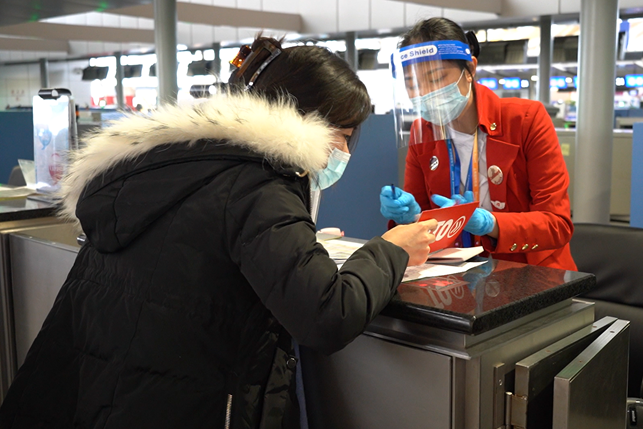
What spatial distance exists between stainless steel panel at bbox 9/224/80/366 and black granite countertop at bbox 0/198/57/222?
66 mm

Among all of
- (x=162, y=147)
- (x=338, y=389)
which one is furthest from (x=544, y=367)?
(x=162, y=147)

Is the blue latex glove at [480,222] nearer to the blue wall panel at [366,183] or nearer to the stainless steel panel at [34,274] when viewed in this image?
the stainless steel panel at [34,274]

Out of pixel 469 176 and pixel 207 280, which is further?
pixel 469 176

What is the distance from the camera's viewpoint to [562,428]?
1.24 metres

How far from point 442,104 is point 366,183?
2.93 metres

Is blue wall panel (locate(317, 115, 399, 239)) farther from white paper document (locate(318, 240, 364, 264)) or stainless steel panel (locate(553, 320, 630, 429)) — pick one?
stainless steel panel (locate(553, 320, 630, 429))

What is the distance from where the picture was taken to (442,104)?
209cm

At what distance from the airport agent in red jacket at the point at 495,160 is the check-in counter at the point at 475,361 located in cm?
45

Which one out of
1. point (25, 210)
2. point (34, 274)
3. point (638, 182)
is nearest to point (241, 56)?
point (34, 274)

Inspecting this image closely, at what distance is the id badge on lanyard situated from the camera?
2.09 meters

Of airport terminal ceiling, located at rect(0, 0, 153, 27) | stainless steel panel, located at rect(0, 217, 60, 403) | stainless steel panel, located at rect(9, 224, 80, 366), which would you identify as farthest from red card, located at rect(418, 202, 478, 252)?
airport terminal ceiling, located at rect(0, 0, 153, 27)

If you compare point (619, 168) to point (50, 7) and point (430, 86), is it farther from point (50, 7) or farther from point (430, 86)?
point (50, 7)

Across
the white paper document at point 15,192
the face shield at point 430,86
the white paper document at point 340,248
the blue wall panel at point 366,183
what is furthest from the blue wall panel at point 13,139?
the white paper document at point 340,248

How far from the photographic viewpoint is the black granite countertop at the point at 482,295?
1142 millimetres
